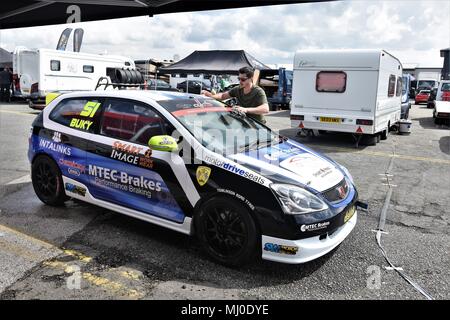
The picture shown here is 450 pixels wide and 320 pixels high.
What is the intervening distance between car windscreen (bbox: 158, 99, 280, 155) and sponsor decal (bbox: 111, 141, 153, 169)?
0.48 meters

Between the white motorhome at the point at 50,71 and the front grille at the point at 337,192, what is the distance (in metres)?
16.3

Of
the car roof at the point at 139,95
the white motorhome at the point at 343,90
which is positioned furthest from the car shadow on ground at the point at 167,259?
the white motorhome at the point at 343,90

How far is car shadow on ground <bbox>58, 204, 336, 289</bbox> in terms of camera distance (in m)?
3.35

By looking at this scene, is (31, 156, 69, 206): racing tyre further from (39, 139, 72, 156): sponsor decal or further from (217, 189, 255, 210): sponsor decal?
(217, 189, 255, 210): sponsor decal

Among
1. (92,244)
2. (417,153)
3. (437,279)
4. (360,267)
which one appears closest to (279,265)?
(360,267)

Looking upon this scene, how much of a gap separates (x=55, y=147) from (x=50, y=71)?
15048 mm

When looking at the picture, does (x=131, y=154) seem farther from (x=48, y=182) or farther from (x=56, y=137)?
(x=48, y=182)

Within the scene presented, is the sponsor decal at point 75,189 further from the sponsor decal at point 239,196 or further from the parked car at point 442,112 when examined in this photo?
the parked car at point 442,112

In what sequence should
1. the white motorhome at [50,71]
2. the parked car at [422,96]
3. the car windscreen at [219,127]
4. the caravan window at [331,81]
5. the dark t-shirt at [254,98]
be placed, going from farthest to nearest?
the parked car at [422,96] < the white motorhome at [50,71] < the caravan window at [331,81] < the dark t-shirt at [254,98] < the car windscreen at [219,127]

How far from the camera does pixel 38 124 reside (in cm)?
500

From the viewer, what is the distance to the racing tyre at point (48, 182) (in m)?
4.78

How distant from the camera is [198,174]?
3594mm
